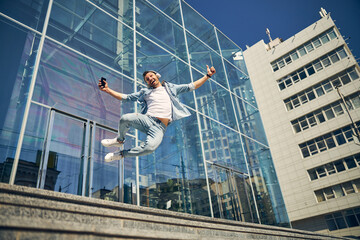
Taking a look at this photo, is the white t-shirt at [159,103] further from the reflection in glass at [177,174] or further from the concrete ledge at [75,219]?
the reflection in glass at [177,174]

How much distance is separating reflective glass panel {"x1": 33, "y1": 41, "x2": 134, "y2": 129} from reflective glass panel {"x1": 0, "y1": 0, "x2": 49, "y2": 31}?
1.87 ft

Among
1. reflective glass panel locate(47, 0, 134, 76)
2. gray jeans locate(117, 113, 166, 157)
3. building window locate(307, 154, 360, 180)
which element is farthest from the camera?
building window locate(307, 154, 360, 180)

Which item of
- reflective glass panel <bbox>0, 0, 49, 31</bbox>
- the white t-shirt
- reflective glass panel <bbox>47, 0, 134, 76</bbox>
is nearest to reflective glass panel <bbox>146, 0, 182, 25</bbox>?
reflective glass panel <bbox>47, 0, 134, 76</bbox>

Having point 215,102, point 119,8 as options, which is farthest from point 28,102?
point 215,102

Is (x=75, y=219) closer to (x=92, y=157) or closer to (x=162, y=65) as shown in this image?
(x=92, y=157)

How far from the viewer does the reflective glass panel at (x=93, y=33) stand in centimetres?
721

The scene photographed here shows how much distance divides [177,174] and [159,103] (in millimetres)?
4422

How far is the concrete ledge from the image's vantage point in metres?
1.95

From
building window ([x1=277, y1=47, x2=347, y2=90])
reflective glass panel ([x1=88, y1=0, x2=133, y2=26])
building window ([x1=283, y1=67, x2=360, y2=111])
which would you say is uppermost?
building window ([x1=277, y1=47, x2=347, y2=90])

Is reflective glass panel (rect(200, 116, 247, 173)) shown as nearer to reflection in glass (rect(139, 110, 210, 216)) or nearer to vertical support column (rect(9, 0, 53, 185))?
reflection in glass (rect(139, 110, 210, 216))

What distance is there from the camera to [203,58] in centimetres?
1272

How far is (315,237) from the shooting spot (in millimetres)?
5949

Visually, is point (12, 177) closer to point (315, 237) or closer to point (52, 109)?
point (52, 109)

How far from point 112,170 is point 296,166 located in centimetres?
2309
